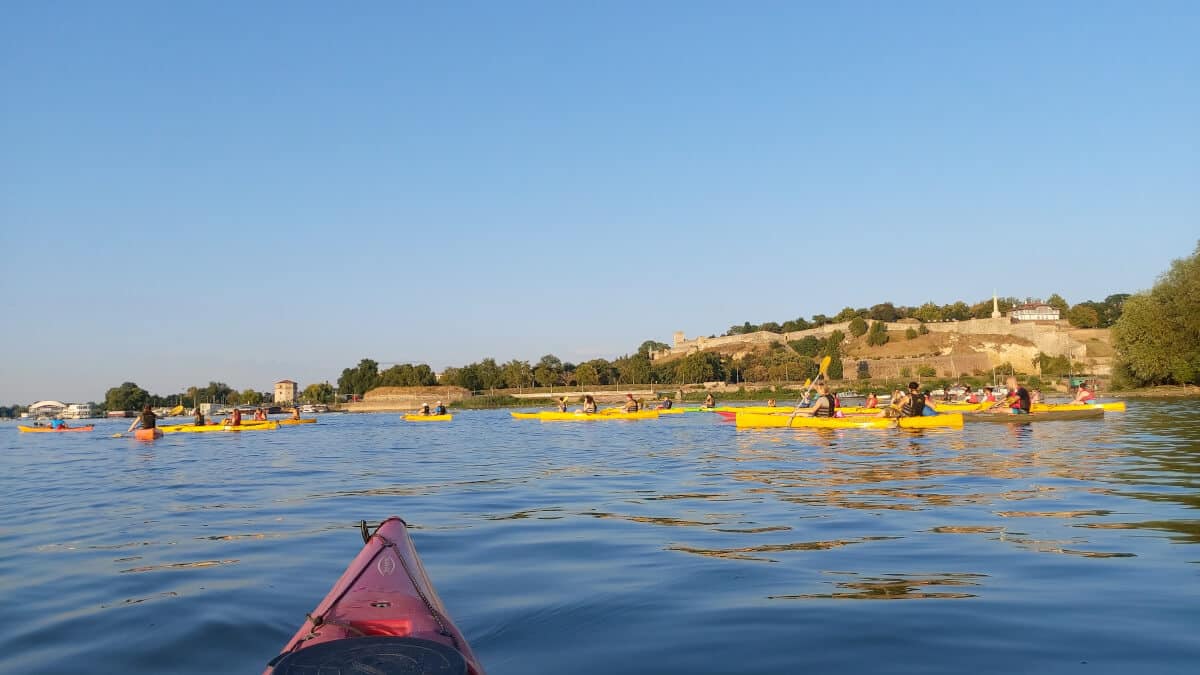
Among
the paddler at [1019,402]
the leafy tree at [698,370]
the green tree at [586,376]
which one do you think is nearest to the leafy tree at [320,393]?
the green tree at [586,376]

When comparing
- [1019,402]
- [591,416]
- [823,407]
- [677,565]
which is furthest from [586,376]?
[677,565]

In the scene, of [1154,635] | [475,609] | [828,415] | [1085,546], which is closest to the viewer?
[1154,635]

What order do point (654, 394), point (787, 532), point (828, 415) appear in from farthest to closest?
point (654, 394) → point (828, 415) → point (787, 532)

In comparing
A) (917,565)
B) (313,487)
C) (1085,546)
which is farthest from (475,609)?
(313,487)

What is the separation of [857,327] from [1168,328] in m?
89.3

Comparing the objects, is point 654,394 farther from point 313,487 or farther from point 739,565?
point 739,565

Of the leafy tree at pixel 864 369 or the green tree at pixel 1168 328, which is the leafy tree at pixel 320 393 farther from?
the green tree at pixel 1168 328

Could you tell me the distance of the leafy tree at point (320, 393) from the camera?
134 meters

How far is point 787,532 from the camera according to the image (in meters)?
7.73

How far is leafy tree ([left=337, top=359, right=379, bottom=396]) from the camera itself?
130500 millimetres

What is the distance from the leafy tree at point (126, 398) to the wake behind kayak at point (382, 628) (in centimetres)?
14007

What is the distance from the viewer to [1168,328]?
4600 centimetres

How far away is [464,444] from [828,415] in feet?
A: 34.9

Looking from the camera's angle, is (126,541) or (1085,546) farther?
(126,541)
